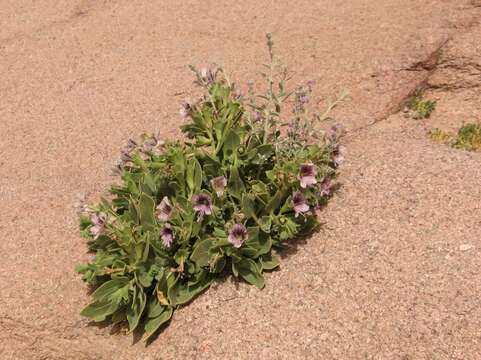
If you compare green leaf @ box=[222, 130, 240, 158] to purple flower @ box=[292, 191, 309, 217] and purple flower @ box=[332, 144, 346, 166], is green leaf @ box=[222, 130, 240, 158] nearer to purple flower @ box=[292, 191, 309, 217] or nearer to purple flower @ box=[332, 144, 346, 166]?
purple flower @ box=[292, 191, 309, 217]

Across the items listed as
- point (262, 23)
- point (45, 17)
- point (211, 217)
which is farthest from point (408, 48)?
point (45, 17)

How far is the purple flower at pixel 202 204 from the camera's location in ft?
9.49

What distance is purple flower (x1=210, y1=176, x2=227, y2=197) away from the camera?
296cm

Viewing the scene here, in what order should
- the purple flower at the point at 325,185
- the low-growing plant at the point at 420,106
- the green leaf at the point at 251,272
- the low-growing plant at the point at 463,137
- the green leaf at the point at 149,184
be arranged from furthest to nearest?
the low-growing plant at the point at 420,106, the low-growing plant at the point at 463,137, the purple flower at the point at 325,185, the green leaf at the point at 149,184, the green leaf at the point at 251,272

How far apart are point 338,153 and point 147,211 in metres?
1.18

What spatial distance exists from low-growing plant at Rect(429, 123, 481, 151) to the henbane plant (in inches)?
51.1

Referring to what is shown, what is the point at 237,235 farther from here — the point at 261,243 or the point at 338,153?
the point at 338,153

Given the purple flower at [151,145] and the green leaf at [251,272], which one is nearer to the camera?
the green leaf at [251,272]

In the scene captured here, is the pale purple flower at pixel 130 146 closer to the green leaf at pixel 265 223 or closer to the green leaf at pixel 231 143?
the green leaf at pixel 231 143

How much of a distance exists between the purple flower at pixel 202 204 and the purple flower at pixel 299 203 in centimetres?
47

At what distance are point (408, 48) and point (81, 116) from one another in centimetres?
300

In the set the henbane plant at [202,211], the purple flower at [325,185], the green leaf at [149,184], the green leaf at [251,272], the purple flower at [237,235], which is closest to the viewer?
the purple flower at [237,235]

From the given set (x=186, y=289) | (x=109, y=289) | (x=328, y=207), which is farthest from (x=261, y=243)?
(x=109, y=289)

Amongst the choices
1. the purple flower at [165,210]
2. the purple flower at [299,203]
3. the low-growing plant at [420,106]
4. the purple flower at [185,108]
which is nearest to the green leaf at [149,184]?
the purple flower at [165,210]
